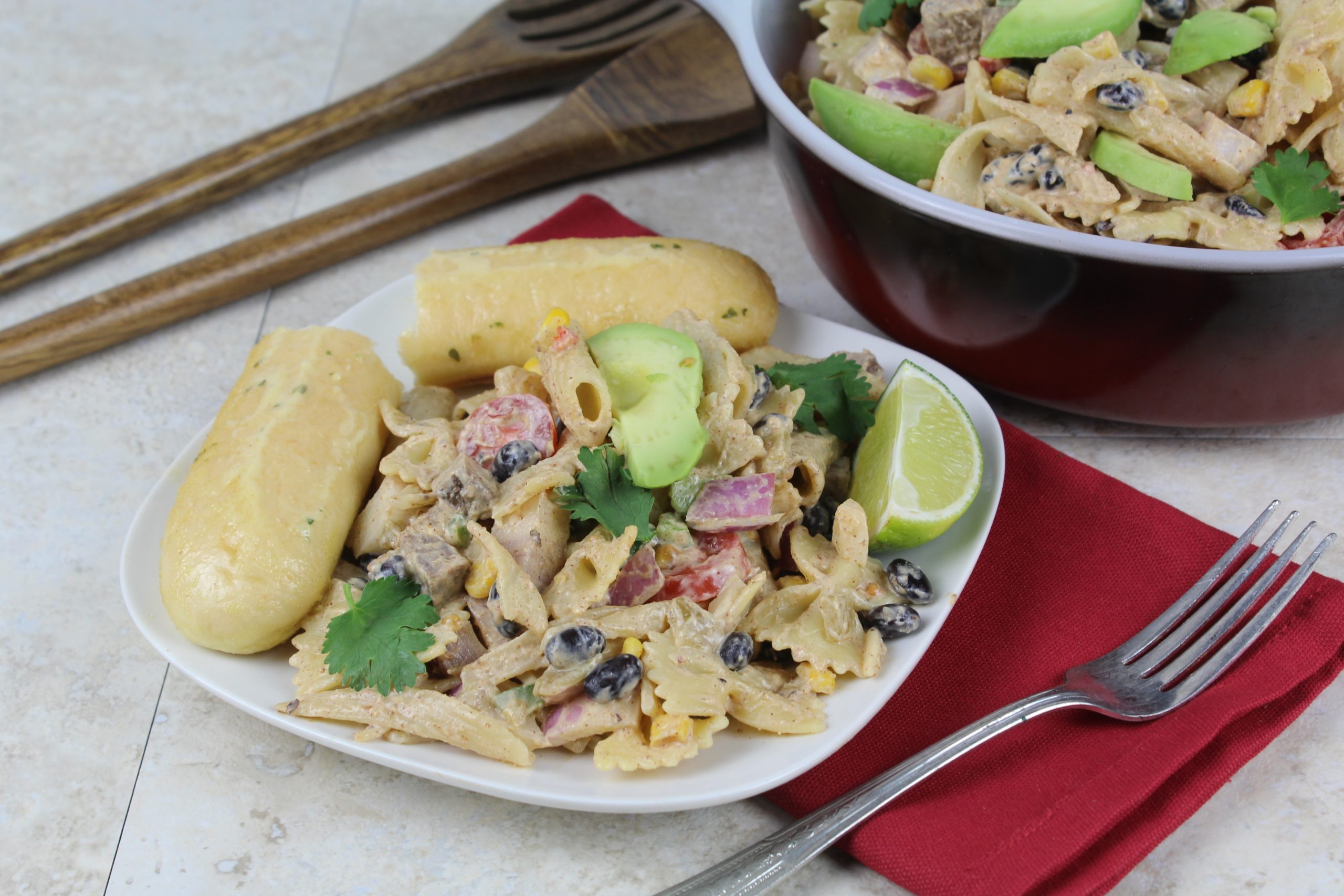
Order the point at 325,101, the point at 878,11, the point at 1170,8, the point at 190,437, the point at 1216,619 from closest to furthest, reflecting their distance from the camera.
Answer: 1. the point at 1216,619
2. the point at 1170,8
3. the point at 878,11
4. the point at 190,437
5. the point at 325,101

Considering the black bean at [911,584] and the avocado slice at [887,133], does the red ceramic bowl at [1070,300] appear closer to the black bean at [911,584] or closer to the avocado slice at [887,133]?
the avocado slice at [887,133]

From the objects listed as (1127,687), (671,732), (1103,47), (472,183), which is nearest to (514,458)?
(671,732)

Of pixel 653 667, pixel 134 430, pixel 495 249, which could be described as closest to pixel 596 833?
pixel 653 667

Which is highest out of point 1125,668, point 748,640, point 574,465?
point 574,465

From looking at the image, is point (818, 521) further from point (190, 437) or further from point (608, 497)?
point (190, 437)

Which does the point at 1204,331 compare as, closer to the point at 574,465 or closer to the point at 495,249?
the point at 574,465

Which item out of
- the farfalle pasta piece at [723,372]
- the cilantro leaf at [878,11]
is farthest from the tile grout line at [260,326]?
the cilantro leaf at [878,11]
